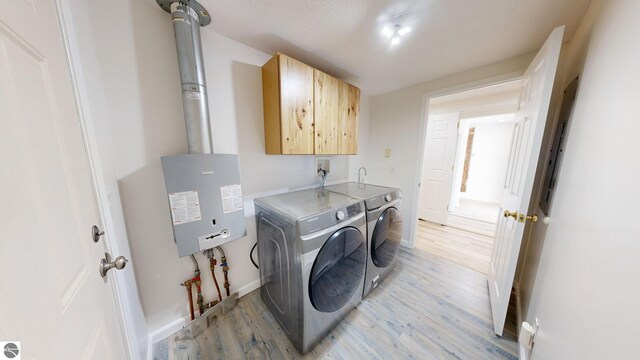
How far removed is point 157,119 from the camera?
1188 millimetres

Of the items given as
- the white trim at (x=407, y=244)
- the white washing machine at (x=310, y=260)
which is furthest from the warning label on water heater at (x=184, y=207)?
the white trim at (x=407, y=244)

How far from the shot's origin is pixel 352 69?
1.89m

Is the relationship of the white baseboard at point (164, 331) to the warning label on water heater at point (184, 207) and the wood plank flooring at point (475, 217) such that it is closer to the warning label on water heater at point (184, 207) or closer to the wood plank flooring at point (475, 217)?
the warning label on water heater at point (184, 207)

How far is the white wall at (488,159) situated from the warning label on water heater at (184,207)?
5.83 m

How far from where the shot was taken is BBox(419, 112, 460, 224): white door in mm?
3133

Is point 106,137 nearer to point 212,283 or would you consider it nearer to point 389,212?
point 212,283

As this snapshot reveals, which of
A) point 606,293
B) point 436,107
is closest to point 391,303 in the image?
point 606,293

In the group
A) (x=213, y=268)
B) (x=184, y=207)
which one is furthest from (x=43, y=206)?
(x=213, y=268)

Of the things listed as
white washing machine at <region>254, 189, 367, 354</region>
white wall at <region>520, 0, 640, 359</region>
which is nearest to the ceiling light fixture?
white wall at <region>520, 0, 640, 359</region>

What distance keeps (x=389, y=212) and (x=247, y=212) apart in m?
1.32

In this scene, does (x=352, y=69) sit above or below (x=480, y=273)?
above

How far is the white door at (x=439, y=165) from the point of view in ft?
10.3

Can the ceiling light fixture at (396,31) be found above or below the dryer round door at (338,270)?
above

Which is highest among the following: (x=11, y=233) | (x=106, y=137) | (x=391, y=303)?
(x=106, y=137)
